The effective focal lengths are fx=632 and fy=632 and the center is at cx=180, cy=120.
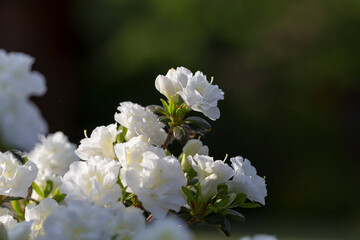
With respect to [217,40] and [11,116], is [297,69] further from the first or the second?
[11,116]

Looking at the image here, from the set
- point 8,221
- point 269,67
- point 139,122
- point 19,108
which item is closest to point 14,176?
point 8,221

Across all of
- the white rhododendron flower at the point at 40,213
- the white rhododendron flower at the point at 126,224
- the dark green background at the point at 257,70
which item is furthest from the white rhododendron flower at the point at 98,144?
the dark green background at the point at 257,70

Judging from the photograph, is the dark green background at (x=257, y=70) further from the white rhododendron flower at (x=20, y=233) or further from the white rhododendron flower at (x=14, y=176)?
the white rhododendron flower at (x=20, y=233)

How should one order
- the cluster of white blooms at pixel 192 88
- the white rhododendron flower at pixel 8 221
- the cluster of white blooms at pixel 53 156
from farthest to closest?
the cluster of white blooms at pixel 53 156 → the cluster of white blooms at pixel 192 88 → the white rhododendron flower at pixel 8 221

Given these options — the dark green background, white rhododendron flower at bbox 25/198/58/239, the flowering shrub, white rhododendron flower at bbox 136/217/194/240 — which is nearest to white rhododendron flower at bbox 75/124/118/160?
the flowering shrub

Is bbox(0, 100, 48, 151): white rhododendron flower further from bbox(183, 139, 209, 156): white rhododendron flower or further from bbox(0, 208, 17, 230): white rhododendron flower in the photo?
bbox(183, 139, 209, 156): white rhododendron flower

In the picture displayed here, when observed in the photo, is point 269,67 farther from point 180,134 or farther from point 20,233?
point 20,233

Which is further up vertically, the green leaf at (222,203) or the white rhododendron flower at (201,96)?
the white rhododendron flower at (201,96)
